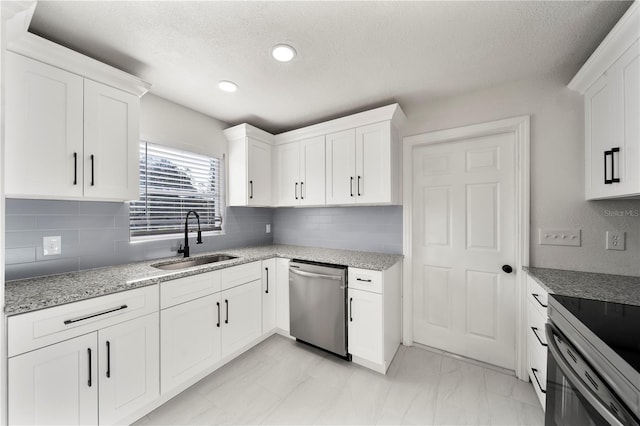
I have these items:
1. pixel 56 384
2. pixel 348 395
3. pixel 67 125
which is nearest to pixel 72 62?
pixel 67 125

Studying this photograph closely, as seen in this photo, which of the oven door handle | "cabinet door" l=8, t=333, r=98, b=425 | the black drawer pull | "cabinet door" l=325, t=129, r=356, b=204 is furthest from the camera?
"cabinet door" l=325, t=129, r=356, b=204

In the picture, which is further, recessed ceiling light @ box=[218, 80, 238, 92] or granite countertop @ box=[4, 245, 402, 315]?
recessed ceiling light @ box=[218, 80, 238, 92]

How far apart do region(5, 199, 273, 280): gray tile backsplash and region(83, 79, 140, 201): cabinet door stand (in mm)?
363

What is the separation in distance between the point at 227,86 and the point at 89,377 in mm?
2175

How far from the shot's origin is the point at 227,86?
203 centimetres

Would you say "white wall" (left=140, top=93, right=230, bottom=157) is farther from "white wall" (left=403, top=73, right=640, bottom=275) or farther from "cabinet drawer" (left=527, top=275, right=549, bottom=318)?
"cabinet drawer" (left=527, top=275, right=549, bottom=318)

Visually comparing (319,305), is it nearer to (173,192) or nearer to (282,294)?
(282,294)

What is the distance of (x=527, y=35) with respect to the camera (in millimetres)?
1440

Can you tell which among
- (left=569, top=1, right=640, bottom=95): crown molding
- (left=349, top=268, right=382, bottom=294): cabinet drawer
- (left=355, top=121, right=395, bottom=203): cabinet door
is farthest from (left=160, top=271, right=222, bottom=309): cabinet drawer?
(left=569, top=1, right=640, bottom=95): crown molding

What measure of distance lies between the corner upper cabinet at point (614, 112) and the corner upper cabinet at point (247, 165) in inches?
108

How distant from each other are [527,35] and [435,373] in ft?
8.26

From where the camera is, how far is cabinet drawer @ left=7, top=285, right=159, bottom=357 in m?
1.12

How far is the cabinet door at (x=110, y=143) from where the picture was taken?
1.54m

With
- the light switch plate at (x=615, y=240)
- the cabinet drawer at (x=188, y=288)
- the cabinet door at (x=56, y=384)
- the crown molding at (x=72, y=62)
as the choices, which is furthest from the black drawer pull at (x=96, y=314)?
the light switch plate at (x=615, y=240)
